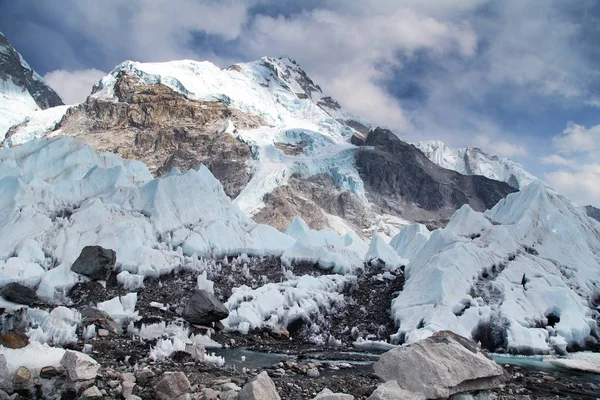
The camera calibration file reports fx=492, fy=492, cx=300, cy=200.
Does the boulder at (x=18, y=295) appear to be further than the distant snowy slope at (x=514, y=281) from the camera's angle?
No

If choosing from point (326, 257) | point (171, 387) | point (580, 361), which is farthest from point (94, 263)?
point (580, 361)

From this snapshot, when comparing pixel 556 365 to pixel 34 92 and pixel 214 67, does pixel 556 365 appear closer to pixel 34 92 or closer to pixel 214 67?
pixel 214 67

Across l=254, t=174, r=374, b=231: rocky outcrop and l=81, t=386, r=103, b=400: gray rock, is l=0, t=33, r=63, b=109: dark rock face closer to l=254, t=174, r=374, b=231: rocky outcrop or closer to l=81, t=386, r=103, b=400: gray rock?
l=254, t=174, r=374, b=231: rocky outcrop

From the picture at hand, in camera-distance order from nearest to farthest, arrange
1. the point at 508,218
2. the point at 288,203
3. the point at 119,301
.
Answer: the point at 119,301 → the point at 508,218 → the point at 288,203

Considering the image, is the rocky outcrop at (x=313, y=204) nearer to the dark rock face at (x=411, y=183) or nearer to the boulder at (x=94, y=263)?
the dark rock face at (x=411, y=183)

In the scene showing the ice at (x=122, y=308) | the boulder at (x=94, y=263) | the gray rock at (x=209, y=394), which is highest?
the boulder at (x=94, y=263)

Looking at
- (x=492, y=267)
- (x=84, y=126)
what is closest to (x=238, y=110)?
(x=84, y=126)

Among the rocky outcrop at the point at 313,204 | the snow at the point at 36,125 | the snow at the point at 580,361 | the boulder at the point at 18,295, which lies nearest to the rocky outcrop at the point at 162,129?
the snow at the point at 36,125
